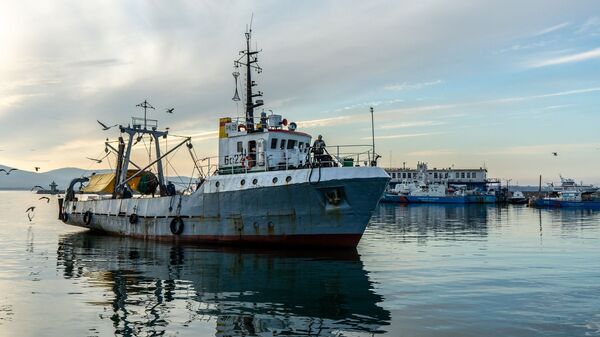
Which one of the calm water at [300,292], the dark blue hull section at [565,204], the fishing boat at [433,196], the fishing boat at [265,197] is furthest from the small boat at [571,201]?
the fishing boat at [265,197]

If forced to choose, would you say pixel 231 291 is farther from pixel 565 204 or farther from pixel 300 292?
pixel 565 204

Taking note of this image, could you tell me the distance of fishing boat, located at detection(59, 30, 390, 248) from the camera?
23.7 metres

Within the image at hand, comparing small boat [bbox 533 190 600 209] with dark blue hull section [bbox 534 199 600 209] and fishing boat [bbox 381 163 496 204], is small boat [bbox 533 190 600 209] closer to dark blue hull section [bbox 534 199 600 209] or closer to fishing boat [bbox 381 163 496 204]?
dark blue hull section [bbox 534 199 600 209]

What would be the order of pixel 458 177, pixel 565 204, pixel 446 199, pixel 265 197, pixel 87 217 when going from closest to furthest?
pixel 265 197 → pixel 87 217 → pixel 565 204 → pixel 446 199 → pixel 458 177

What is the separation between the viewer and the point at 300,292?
15.8 metres

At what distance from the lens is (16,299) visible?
14867 millimetres

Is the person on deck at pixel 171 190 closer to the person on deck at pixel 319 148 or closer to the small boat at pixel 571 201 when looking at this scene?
the person on deck at pixel 319 148

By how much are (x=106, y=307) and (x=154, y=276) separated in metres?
5.16

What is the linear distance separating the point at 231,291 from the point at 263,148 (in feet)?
39.3

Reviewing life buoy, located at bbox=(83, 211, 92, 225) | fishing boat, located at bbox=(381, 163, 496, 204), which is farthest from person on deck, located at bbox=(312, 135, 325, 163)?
fishing boat, located at bbox=(381, 163, 496, 204)

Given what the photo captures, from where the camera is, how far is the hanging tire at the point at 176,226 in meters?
28.8

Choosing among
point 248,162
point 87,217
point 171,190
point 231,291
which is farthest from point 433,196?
point 231,291

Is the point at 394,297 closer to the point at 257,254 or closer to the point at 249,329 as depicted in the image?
the point at 249,329

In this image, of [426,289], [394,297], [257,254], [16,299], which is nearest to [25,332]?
[16,299]
